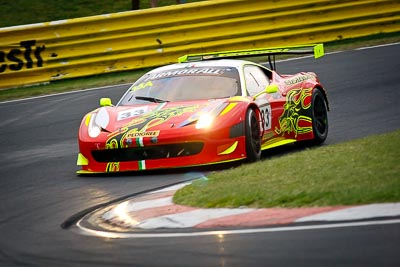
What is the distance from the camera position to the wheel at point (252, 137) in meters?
10.6

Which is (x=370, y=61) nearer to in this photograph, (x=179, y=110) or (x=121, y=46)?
(x=121, y=46)

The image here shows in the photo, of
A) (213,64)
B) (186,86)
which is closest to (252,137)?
(186,86)

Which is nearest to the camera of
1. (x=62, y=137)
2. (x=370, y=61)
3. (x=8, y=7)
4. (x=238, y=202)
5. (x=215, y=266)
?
(x=215, y=266)

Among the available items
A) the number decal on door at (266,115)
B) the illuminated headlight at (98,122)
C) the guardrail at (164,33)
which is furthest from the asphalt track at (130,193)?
the guardrail at (164,33)

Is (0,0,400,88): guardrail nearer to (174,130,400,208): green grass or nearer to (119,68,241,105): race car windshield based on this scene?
(119,68,241,105): race car windshield

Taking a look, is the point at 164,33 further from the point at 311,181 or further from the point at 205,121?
the point at 311,181

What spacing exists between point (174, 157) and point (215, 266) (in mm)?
4553

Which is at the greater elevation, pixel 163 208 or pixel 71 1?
pixel 71 1

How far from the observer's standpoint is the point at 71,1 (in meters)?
25.8

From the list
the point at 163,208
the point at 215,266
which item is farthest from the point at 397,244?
the point at 163,208

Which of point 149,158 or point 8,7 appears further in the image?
point 8,7

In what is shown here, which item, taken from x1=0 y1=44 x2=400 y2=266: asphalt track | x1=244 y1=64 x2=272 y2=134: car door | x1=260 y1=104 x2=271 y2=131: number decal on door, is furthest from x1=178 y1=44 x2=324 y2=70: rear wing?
x1=0 y1=44 x2=400 y2=266: asphalt track

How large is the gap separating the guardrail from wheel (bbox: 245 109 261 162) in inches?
339

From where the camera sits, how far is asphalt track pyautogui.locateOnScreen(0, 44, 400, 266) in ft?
20.4
